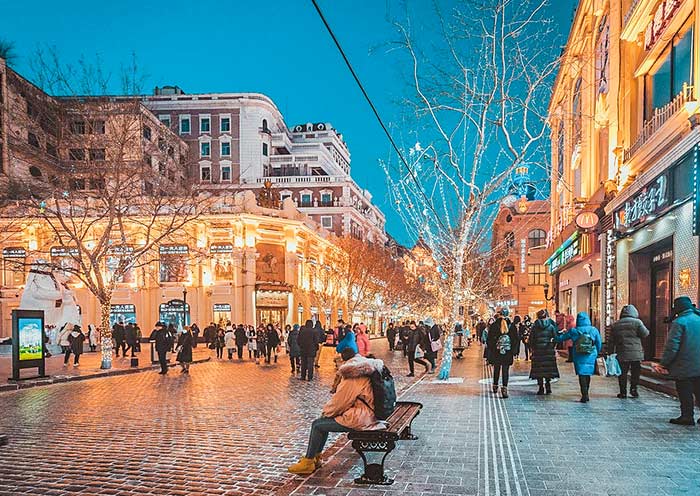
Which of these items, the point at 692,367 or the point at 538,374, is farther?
the point at 538,374

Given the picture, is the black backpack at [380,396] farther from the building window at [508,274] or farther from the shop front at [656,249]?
the building window at [508,274]

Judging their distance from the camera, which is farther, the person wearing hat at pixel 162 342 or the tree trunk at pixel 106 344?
the tree trunk at pixel 106 344

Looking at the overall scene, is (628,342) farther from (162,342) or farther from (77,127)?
(77,127)

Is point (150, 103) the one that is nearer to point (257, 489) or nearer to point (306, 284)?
point (306, 284)

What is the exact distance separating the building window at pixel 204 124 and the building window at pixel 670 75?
5740 cm

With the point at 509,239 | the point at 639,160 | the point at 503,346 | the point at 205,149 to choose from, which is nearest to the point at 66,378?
the point at 503,346

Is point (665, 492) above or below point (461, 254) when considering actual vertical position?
below

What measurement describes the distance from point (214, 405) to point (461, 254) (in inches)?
284

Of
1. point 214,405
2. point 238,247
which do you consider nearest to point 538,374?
point 214,405

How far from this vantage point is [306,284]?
50562 millimetres

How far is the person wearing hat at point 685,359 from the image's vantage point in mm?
8281

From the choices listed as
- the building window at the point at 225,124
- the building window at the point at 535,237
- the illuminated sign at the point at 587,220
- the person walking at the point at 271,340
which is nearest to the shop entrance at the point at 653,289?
the illuminated sign at the point at 587,220

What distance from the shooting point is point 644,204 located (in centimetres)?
1441

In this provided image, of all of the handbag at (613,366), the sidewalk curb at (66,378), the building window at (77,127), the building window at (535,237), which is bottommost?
the sidewalk curb at (66,378)
